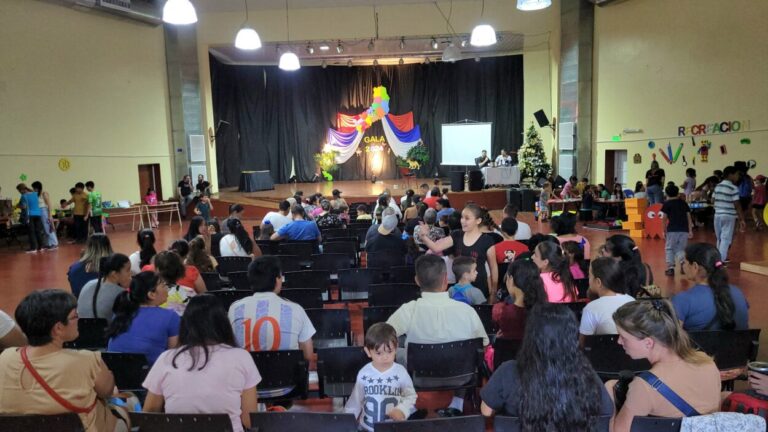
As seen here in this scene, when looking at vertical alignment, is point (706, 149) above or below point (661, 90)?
below

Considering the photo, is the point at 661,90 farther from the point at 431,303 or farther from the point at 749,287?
the point at 431,303

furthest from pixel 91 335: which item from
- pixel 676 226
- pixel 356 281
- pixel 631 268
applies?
pixel 676 226

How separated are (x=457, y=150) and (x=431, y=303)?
1786 centimetres

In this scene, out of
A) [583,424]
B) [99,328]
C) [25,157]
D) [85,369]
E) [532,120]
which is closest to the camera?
[583,424]

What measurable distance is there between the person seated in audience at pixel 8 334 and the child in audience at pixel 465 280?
2680 mm

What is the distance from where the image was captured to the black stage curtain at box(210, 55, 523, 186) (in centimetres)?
2067

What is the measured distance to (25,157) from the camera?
12.7 m

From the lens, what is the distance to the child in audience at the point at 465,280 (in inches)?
156

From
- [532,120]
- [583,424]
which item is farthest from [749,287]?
[532,120]

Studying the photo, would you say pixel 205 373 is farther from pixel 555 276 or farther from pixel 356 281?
pixel 356 281

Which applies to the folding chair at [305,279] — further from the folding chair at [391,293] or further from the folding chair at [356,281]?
the folding chair at [391,293]

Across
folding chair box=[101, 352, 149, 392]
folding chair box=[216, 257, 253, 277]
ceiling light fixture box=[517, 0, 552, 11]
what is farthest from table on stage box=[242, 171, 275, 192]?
folding chair box=[101, 352, 149, 392]

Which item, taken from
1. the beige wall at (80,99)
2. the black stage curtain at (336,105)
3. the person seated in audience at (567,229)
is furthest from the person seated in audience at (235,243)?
the black stage curtain at (336,105)

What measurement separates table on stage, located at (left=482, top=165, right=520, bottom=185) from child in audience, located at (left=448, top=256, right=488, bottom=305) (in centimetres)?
1315
